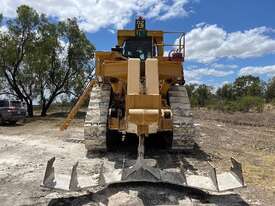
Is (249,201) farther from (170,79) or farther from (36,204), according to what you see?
(170,79)

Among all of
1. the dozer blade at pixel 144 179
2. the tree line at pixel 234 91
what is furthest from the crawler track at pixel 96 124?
the tree line at pixel 234 91

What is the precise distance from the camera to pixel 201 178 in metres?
7.11

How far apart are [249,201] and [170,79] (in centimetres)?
404

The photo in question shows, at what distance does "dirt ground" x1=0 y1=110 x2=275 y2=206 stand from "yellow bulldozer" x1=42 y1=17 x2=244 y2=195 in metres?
0.27

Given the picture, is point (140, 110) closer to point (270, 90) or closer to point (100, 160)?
point (100, 160)

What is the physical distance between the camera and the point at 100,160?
31.9 ft

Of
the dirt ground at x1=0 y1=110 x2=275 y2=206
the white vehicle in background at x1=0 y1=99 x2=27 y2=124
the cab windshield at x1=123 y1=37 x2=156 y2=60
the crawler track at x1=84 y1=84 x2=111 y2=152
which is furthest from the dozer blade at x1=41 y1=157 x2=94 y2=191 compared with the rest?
the white vehicle in background at x1=0 y1=99 x2=27 y2=124

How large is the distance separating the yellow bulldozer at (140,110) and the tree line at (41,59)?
15.6 metres

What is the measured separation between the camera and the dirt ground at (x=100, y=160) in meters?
6.78

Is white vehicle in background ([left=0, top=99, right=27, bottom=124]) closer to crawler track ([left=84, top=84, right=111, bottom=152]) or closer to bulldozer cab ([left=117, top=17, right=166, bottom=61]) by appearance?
bulldozer cab ([left=117, top=17, right=166, bottom=61])

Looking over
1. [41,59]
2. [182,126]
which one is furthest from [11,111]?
[182,126]

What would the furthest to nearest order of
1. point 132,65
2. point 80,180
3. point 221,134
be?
point 221,134, point 132,65, point 80,180

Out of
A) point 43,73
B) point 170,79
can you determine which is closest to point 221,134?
point 170,79

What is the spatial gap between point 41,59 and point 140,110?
20.7 meters
